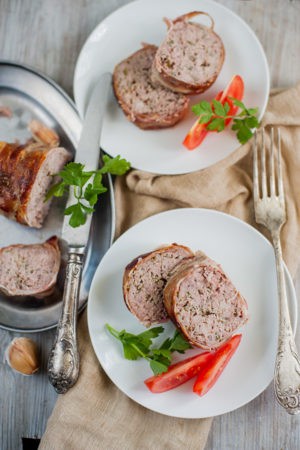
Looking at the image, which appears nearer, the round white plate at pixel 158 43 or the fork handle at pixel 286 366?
the fork handle at pixel 286 366

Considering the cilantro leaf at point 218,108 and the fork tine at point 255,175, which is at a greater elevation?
the cilantro leaf at point 218,108

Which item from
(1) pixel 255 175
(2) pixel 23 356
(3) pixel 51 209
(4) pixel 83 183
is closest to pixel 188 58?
(1) pixel 255 175

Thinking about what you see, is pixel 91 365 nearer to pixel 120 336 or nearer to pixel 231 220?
pixel 120 336

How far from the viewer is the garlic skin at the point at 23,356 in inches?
132

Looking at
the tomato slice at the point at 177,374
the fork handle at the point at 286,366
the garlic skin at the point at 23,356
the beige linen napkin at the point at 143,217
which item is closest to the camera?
the fork handle at the point at 286,366

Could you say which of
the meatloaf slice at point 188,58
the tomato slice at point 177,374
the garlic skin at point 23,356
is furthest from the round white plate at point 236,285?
the meatloaf slice at point 188,58

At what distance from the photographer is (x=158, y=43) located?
138 inches

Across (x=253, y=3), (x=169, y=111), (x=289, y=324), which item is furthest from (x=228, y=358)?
(x=253, y=3)

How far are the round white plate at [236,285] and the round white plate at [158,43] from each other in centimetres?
36

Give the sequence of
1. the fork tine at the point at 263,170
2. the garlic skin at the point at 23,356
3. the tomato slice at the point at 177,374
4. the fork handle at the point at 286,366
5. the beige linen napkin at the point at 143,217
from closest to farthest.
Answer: the fork handle at the point at 286,366, the tomato slice at the point at 177,374, the beige linen napkin at the point at 143,217, the fork tine at the point at 263,170, the garlic skin at the point at 23,356

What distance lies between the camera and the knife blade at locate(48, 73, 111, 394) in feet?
10.1

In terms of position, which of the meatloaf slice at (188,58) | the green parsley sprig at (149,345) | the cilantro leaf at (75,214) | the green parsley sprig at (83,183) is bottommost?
the green parsley sprig at (149,345)

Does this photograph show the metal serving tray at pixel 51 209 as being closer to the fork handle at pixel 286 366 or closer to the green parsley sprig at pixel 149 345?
the green parsley sprig at pixel 149 345

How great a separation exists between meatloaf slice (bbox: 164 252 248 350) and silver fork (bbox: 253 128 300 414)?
229 millimetres
